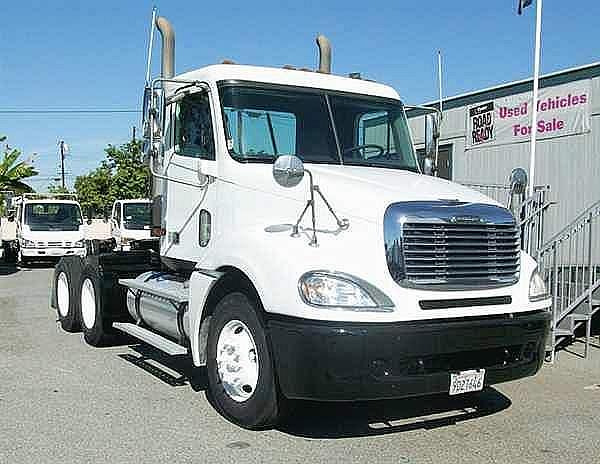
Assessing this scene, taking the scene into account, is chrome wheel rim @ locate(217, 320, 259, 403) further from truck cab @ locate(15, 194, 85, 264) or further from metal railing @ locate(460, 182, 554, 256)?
truck cab @ locate(15, 194, 85, 264)

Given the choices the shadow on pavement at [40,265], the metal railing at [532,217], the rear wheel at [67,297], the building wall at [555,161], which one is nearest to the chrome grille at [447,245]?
the metal railing at [532,217]

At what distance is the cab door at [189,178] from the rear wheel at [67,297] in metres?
2.61

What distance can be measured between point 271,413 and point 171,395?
5.17 feet

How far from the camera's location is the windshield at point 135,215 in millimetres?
20562

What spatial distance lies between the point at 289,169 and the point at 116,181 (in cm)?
2812

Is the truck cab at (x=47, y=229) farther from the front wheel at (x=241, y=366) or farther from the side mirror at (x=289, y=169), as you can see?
the side mirror at (x=289, y=169)

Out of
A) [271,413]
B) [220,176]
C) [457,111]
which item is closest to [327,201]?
[220,176]

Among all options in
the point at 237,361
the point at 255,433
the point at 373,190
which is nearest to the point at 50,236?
the point at 237,361

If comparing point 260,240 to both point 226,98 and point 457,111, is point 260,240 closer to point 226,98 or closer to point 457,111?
point 226,98

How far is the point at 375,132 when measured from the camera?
6957 millimetres

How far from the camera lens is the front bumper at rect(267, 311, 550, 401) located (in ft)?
15.6

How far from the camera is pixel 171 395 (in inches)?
257

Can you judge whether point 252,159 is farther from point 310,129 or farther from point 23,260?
point 23,260

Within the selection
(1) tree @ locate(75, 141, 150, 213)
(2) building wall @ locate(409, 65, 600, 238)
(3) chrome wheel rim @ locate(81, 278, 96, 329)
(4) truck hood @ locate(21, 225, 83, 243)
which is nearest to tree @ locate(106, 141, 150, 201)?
(1) tree @ locate(75, 141, 150, 213)
